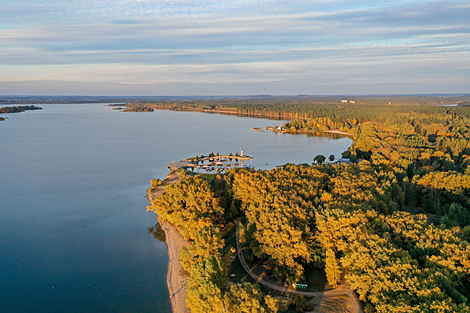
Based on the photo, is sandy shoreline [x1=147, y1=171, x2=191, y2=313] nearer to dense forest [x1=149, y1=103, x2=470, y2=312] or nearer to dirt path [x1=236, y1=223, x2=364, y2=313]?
dense forest [x1=149, y1=103, x2=470, y2=312]

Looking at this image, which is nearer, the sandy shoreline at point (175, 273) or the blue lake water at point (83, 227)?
the sandy shoreline at point (175, 273)

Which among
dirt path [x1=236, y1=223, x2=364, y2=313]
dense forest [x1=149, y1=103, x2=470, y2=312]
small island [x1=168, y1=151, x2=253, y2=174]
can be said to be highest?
dense forest [x1=149, y1=103, x2=470, y2=312]

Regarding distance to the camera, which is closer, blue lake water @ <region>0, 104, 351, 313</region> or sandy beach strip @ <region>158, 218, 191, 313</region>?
sandy beach strip @ <region>158, 218, 191, 313</region>

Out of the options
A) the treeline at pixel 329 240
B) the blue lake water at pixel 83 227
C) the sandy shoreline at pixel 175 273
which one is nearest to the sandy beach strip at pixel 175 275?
the sandy shoreline at pixel 175 273

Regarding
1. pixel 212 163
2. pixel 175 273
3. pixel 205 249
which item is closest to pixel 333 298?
pixel 205 249

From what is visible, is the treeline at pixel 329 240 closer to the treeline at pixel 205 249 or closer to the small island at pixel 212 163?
the treeline at pixel 205 249

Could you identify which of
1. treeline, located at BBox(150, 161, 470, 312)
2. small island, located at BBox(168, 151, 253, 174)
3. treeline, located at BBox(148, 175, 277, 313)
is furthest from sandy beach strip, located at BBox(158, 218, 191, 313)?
small island, located at BBox(168, 151, 253, 174)

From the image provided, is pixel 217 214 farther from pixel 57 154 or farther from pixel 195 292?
pixel 57 154

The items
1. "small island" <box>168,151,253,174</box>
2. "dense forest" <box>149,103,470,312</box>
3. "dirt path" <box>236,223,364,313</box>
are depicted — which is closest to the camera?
"dense forest" <box>149,103,470,312</box>

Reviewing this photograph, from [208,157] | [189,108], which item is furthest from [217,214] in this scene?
[189,108]
